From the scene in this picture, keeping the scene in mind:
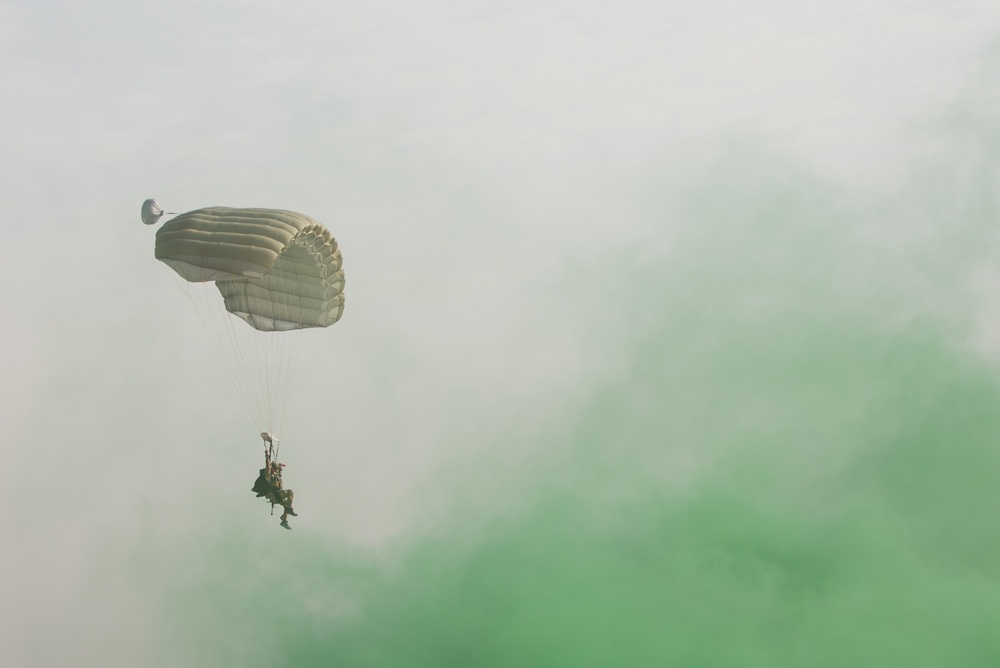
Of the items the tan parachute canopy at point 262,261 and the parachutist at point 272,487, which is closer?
the tan parachute canopy at point 262,261

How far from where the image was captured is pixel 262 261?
22141mm

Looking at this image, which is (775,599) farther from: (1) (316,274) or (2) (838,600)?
(1) (316,274)

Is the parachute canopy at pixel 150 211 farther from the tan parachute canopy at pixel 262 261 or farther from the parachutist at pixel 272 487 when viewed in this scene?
the parachutist at pixel 272 487

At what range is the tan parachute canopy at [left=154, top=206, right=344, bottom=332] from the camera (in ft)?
73.3

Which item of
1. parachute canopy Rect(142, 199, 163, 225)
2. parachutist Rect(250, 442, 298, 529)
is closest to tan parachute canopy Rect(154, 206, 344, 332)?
parachute canopy Rect(142, 199, 163, 225)

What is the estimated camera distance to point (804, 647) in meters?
53.2

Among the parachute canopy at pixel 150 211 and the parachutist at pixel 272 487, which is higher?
the parachute canopy at pixel 150 211

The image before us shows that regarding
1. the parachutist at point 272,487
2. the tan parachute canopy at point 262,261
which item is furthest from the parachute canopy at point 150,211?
the parachutist at point 272,487

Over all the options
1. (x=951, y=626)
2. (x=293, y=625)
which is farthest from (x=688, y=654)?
(x=293, y=625)

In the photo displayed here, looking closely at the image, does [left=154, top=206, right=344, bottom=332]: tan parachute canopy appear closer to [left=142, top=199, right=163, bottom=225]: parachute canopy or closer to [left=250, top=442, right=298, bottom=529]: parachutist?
[left=142, top=199, right=163, bottom=225]: parachute canopy

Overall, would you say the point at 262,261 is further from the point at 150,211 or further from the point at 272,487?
the point at 272,487

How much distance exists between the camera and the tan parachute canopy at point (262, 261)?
2234 centimetres

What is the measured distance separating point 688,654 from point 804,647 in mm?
5646

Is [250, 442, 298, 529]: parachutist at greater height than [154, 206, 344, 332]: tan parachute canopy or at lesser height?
lesser
